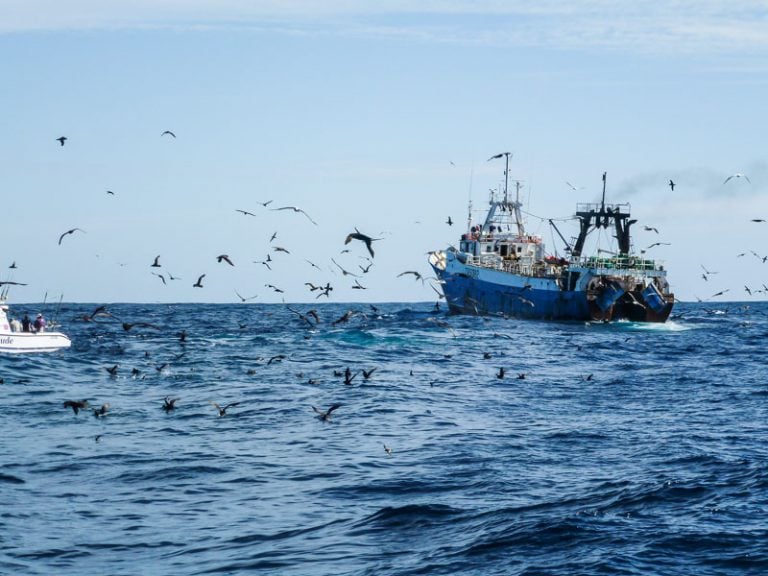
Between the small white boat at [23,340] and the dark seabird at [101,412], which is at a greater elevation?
the small white boat at [23,340]

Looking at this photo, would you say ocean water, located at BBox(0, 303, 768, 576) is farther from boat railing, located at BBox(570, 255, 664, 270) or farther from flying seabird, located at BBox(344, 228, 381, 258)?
boat railing, located at BBox(570, 255, 664, 270)

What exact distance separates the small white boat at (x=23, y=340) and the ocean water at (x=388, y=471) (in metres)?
3.25

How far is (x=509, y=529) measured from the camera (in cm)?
2084

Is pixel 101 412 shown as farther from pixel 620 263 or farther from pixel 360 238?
pixel 620 263

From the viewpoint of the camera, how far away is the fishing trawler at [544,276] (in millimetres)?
85688

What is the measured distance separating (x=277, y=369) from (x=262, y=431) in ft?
63.6

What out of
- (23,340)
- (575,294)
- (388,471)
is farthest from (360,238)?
(575,294)

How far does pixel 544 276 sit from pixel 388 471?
65.5 m

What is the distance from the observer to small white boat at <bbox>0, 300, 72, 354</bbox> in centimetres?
5606

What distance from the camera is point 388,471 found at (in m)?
26.8

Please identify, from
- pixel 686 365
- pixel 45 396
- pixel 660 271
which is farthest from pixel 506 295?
pixel 45 396

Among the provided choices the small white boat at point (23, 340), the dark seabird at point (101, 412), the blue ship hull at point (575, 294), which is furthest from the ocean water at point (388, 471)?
the blue ship hull at point (575, 294)

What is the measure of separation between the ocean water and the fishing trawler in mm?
32721

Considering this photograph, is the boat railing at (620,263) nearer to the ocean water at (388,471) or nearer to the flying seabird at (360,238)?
the ocean water at (388,471)
